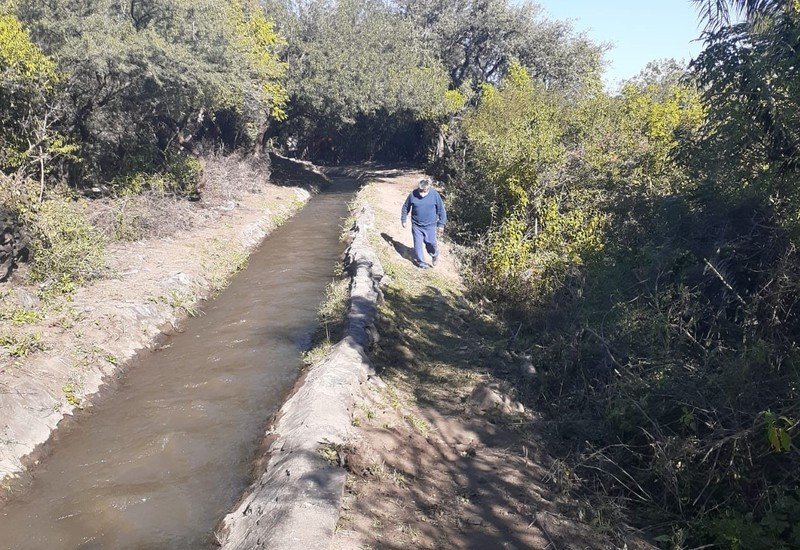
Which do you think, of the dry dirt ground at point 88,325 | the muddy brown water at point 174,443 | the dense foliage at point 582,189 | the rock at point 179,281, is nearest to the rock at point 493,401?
the dense foliage at point 582,189

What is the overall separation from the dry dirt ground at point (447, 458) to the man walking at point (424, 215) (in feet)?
9.25

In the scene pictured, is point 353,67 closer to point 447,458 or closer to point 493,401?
point 493,401

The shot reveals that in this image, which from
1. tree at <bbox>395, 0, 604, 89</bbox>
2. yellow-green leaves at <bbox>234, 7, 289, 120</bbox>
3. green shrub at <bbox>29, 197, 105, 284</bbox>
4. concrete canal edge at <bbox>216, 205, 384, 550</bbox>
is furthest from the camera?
tree at <bbox>395, 0, 604, 89</bbox>

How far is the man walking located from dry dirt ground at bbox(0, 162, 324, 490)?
4.11m

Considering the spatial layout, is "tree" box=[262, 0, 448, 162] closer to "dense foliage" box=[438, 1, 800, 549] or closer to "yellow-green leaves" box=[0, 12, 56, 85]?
"yellow-green leaves" box=[0, 12, 56, 85]

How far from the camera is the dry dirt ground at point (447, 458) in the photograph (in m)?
4.53

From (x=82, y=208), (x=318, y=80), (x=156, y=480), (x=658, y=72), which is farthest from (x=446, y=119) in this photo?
(x=156, y=480)

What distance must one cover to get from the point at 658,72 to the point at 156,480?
14692 millimetres

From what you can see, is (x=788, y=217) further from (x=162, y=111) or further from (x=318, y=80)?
(x=318, y=80)

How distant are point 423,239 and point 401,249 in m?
1.45

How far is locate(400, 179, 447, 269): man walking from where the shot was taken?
38.9 ft

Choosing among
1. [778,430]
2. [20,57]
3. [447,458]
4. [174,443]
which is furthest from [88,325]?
[778,430]

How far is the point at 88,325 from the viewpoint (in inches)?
333

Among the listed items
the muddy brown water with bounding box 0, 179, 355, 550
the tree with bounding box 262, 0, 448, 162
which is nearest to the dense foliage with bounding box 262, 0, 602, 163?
the tree with bounding box 262, 0, 448, 162
